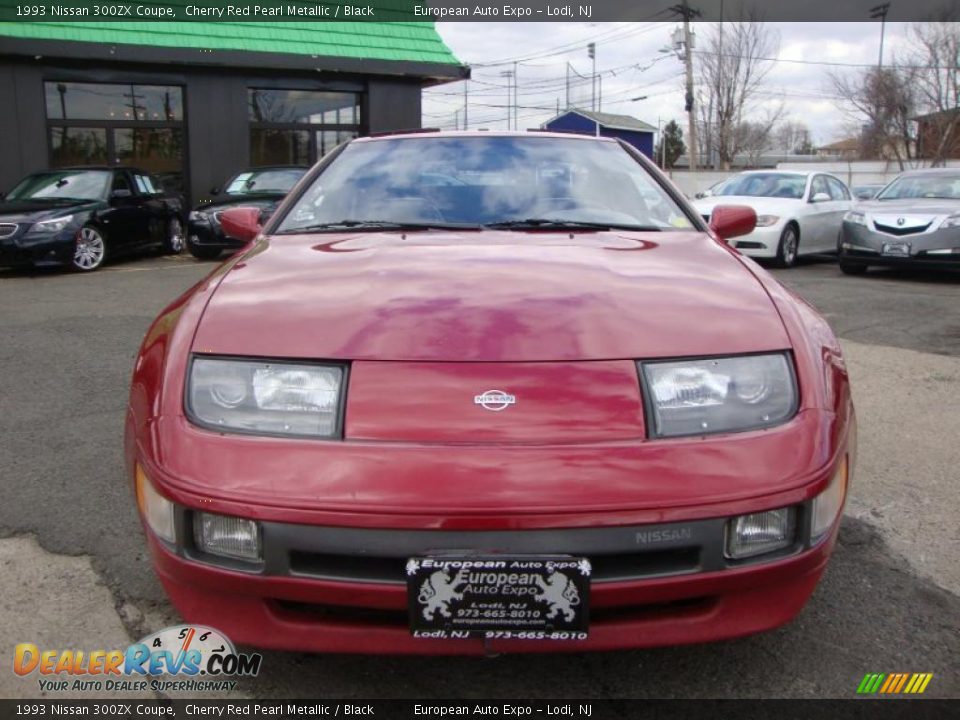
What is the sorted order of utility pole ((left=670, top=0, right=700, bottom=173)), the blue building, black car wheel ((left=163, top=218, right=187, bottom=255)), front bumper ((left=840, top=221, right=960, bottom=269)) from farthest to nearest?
the blue building, utility pole ((left=670, top=0, right=700, bottom=173)), black car wheel ((left=163, top=218, right=187, bottom=255)), front bumper ((left=840, top=221, right=960, bottom=269))

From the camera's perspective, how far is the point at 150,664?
6.82 ft

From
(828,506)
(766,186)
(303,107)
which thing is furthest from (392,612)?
(303,107)

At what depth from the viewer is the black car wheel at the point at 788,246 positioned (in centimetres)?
1084

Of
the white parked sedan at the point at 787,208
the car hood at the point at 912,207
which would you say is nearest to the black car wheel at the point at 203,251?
the white parked sedan at the point at 787,208

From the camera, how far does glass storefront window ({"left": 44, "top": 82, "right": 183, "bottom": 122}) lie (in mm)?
14680

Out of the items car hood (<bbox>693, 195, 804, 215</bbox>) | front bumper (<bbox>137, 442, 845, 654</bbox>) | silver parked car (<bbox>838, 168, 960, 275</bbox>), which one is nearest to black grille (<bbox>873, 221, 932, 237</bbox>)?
silver parked car (<bbox>838, 168, 960, 275</bbox>)

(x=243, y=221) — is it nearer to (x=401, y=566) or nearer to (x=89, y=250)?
(x=401, y=566)

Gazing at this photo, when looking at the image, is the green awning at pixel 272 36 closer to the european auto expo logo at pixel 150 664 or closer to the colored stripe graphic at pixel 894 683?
the european auto expo logo at pixel 150 664

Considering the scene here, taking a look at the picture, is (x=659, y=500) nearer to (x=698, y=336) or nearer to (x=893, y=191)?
(x=698, y=336)

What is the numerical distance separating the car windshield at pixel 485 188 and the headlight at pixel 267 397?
3.52 feet

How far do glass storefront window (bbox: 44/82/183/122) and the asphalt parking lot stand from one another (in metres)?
11.3

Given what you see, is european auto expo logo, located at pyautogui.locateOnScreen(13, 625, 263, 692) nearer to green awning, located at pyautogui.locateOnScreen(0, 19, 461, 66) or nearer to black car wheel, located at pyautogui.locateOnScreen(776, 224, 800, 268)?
black car wheel, located at pyautogui.locateOnScreen(776, 224, 800, 268)

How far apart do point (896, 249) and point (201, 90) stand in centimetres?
1223

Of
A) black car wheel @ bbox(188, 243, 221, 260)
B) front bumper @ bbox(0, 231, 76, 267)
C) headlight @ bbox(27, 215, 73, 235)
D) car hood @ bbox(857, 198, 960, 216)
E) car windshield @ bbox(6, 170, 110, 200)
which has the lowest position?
black car wheel @ bbox(188, 243, 221, 260)
